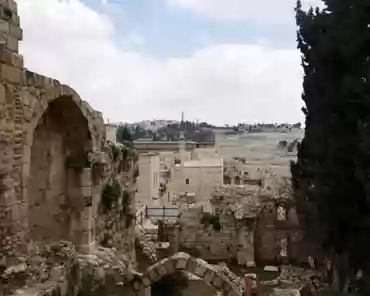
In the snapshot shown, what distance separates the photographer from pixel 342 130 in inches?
325

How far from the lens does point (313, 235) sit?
9680 mm

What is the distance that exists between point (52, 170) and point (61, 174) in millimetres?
291

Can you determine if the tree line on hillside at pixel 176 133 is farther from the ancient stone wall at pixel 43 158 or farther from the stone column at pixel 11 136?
the stone column at pixel 11 136

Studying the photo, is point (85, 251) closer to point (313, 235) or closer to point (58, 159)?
point (58, 159)

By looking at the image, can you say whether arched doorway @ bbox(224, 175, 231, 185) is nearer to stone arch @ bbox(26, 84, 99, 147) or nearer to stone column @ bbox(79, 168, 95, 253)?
stone arch @ bbox(26, 84, 99, 147)

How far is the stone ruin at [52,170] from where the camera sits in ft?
23.7

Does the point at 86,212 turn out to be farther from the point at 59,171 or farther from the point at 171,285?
the point at 171,285

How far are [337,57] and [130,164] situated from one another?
6653 millimetres

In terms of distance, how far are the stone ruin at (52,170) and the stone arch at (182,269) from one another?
1.44 metres

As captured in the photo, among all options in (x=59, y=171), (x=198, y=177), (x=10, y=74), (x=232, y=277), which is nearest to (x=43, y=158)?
(x=59, y=171)

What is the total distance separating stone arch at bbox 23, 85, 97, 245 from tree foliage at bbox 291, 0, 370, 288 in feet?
13.6

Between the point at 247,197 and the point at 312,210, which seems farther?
the point at 247,197

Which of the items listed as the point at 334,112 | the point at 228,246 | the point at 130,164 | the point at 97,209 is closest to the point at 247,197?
the point at 228,246

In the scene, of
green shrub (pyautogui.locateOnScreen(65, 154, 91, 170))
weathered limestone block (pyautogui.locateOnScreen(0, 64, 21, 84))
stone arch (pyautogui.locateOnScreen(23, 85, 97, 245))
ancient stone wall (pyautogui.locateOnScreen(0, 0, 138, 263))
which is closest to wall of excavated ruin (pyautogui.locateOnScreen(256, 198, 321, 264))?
ancient stone wall (pyautogui.locateOnScreen(0, 0, 138, 263))
